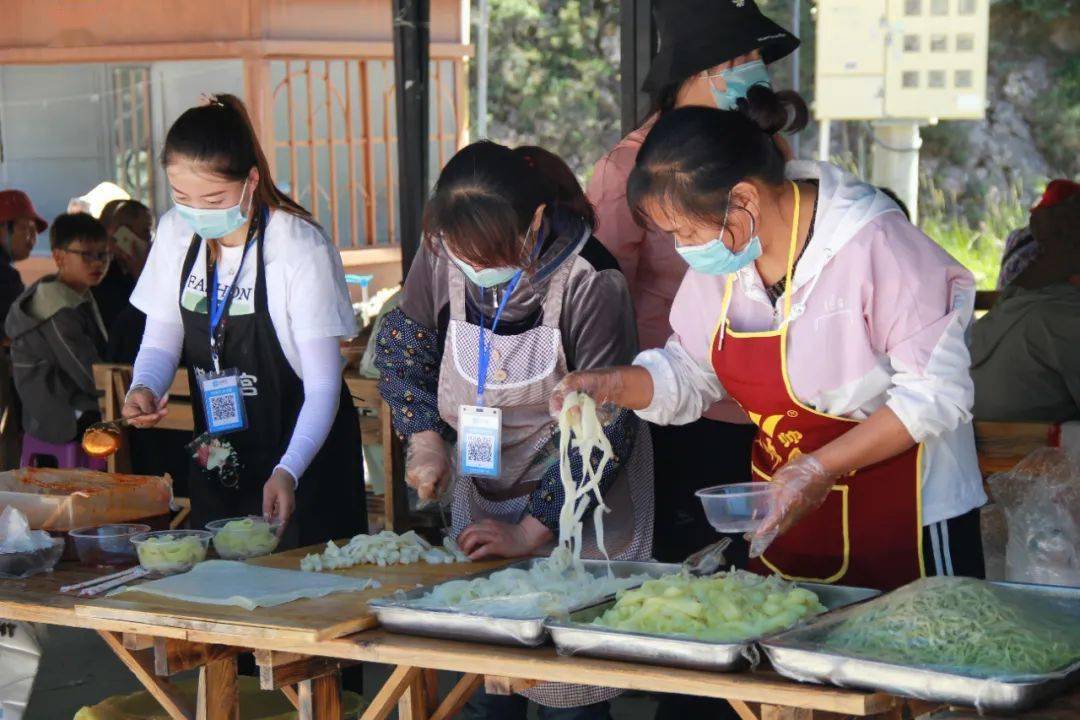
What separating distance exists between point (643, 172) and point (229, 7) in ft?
22.7

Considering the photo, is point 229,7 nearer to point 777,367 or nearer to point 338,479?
point 338,479

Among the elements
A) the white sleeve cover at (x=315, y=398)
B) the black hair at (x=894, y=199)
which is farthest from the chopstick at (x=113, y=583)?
the black hair at (x=894, y=199)

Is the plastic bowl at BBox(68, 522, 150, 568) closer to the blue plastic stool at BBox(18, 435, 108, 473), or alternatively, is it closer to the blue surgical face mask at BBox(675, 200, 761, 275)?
the blue surgical face mask at BBox(675, 200, 761, 275)

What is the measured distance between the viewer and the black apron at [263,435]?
2.88m

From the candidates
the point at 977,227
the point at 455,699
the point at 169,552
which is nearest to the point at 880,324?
the point at 455,699

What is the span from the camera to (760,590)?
2021mm

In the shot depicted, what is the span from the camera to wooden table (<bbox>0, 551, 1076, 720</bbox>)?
69.4 inches

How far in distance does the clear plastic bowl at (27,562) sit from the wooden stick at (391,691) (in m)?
0.79

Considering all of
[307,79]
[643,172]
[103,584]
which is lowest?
[103,584]

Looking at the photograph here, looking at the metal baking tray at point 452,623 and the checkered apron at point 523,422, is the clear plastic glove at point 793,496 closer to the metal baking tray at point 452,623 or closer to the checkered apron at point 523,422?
the metal baking tray at point 452,623

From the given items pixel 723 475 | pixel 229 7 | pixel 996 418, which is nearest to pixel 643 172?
pixel 723 475

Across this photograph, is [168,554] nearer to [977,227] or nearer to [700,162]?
[700,162]

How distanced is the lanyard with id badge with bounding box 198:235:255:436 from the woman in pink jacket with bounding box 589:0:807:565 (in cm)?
77

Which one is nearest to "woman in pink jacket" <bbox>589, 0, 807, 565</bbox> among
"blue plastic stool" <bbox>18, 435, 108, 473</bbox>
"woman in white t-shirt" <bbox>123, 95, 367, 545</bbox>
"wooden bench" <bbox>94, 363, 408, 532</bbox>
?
"woman in white t-shirt" <bbox>123, 95, 367, 545</bbox>
